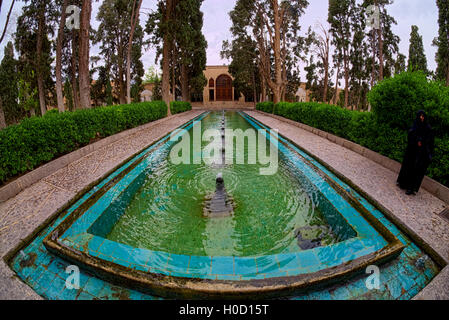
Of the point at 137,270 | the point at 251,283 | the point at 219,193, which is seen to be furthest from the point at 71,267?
the point at 219,193

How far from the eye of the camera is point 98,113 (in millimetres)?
7160

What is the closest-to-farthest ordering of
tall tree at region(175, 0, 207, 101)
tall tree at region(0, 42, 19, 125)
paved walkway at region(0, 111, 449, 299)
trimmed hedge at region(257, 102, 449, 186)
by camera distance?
paved walkway at region(0, 111, 449, 299) → trimmed hedge at region(257, 102, 449, 186) → tall tree at region(0, 42, 19, 125) → tall tree at region(175, 0, 207, 101)

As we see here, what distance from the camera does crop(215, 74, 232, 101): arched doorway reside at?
42031 millimetres

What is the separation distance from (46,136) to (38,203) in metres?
2.07

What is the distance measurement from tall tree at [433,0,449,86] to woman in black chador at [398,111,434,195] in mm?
20963

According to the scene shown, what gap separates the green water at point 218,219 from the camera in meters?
2.70

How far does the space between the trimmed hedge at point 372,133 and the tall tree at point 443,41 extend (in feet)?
55.1

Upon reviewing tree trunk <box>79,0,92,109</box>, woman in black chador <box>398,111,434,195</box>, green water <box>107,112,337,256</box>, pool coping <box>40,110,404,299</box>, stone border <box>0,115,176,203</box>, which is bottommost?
green water <box>107,112,337,256</box>

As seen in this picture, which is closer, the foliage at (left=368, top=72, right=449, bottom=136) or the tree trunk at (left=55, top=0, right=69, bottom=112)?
the foliage at (left=368, top=72, right=449, bottom=136)

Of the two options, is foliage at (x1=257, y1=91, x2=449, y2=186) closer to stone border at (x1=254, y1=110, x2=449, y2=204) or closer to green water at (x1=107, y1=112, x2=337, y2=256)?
stone border at (x1=254, y1=110, x2=449, y2=204)

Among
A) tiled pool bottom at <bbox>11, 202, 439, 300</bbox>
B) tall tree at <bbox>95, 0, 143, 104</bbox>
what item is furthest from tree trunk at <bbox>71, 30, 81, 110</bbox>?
tiled pool bottom at <bbox>11, 202, 439, 300</bbox>

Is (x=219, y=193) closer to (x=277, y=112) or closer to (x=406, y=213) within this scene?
(x=406, y=213)

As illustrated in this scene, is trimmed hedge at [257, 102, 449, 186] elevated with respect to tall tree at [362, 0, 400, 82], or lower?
lower

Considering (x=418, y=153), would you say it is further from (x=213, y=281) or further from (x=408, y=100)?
(x=213, y=281)
